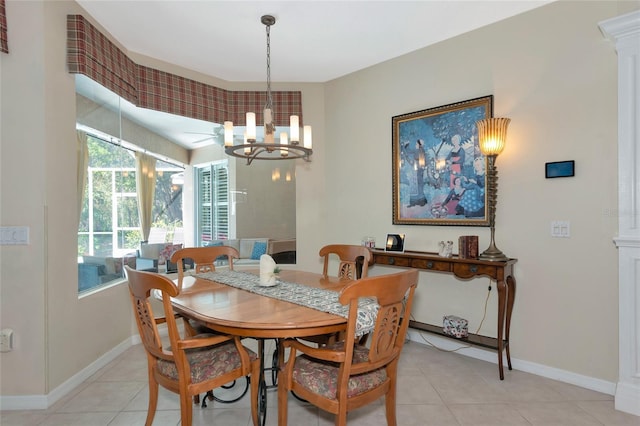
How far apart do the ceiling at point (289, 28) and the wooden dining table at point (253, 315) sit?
2074mm

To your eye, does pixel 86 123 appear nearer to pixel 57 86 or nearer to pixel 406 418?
pixel 57 86

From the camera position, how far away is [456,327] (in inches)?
107

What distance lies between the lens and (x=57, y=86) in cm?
238

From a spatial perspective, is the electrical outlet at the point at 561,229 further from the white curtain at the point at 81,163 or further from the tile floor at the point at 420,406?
the white curtain at the point at 81,163

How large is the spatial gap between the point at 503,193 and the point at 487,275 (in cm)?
71

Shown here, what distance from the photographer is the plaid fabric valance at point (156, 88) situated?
98.8 inches

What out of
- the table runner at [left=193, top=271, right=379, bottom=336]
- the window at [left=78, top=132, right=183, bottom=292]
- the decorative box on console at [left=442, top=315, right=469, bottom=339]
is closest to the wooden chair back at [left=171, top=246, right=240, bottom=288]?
the table runner at [left=193, top=271, right=379, bottom=336]

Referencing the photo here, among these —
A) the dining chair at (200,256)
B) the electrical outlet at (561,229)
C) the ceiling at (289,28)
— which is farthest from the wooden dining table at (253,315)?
the ceiling at (289,28)

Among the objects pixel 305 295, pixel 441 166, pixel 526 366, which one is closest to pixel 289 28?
pixel 441 166

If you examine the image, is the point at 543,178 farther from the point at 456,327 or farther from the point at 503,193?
the point at 456,327

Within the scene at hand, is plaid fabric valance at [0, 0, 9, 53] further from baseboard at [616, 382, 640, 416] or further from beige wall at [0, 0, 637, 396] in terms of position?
baseboard at [616, 382, 640, 416]

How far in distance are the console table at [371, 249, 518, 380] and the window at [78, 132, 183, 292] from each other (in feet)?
8.77

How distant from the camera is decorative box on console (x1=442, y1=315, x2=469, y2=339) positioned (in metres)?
2.70

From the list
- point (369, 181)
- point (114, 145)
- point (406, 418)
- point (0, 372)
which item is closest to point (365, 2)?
point (369, 181)
